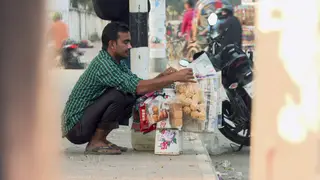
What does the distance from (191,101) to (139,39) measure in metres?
0.98

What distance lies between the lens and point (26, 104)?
2.76 metres

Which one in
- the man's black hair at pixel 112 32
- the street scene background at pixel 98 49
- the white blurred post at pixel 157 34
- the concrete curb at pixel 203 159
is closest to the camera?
the street scene background at pixel 98 49

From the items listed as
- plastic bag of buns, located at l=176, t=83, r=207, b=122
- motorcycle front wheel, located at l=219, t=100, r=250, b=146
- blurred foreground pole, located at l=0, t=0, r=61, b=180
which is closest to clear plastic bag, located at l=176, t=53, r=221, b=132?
plastic bag of buns, located at l=176, t=83, r=207, b=122

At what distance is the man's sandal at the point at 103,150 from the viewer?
5375 mm

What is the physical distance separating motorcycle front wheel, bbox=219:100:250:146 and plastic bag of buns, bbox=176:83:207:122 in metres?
0.77

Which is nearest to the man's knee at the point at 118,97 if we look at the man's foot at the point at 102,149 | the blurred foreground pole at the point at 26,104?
the man's foot at the point at 102,149

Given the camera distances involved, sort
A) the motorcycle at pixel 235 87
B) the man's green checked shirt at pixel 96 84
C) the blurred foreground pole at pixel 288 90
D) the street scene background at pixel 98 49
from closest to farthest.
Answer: the blurred foreground pole at pixel 288 90, the street scene background at pixel 98 49, the man's green checked shirt at pixel 96 84, the motorcycle at pixel 235 87

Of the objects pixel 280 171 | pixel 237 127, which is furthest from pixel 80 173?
pixel 280 171

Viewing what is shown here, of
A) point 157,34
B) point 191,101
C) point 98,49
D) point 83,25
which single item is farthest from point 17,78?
point 83,25

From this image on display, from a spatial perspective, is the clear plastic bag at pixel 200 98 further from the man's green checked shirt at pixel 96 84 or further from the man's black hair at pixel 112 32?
the man's black hair at pixel 112 32

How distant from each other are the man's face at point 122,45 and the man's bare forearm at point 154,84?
0.39m

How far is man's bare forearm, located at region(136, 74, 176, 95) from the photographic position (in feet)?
16.3

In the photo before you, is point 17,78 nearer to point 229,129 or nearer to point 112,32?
point 112,32

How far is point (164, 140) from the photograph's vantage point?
A: 5297 mm
